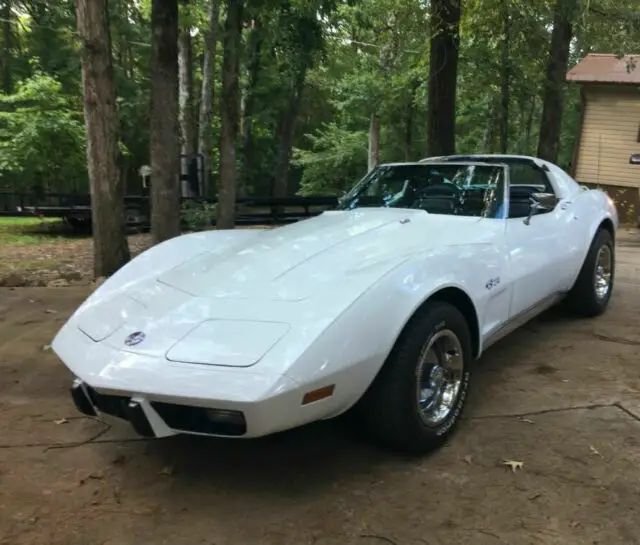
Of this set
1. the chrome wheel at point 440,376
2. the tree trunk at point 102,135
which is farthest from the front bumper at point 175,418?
the tree trunk at point 102,135

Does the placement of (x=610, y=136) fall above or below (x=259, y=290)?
above

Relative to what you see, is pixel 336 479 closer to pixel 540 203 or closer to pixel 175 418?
pixel 175 418

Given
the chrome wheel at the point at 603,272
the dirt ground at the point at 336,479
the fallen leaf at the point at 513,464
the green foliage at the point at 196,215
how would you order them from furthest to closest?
the green foliage at the point at 196,215
the chrome wheel at the point at 603,272
the fallen leaf at the point at 513,464
the dirt ground at the point at 336,479

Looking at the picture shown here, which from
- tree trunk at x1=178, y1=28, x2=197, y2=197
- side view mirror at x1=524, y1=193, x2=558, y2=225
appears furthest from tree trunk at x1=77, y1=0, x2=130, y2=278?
tree trunk at x1=178, y1=28, x2=197, y2=197

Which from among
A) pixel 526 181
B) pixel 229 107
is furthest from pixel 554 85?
pixel 526 181

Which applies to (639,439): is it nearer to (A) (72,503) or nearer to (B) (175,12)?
(A) (72,503)

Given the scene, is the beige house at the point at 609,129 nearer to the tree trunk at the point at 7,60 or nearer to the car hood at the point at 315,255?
the car hood at the point at 315,255

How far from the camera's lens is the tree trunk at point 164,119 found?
7.40 m

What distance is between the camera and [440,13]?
9.27m

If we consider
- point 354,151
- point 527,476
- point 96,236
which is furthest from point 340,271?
point 354,151

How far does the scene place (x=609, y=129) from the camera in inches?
827

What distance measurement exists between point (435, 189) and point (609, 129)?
1925cm

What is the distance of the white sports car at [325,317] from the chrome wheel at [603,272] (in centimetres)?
118

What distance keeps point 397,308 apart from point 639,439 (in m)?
1.48
